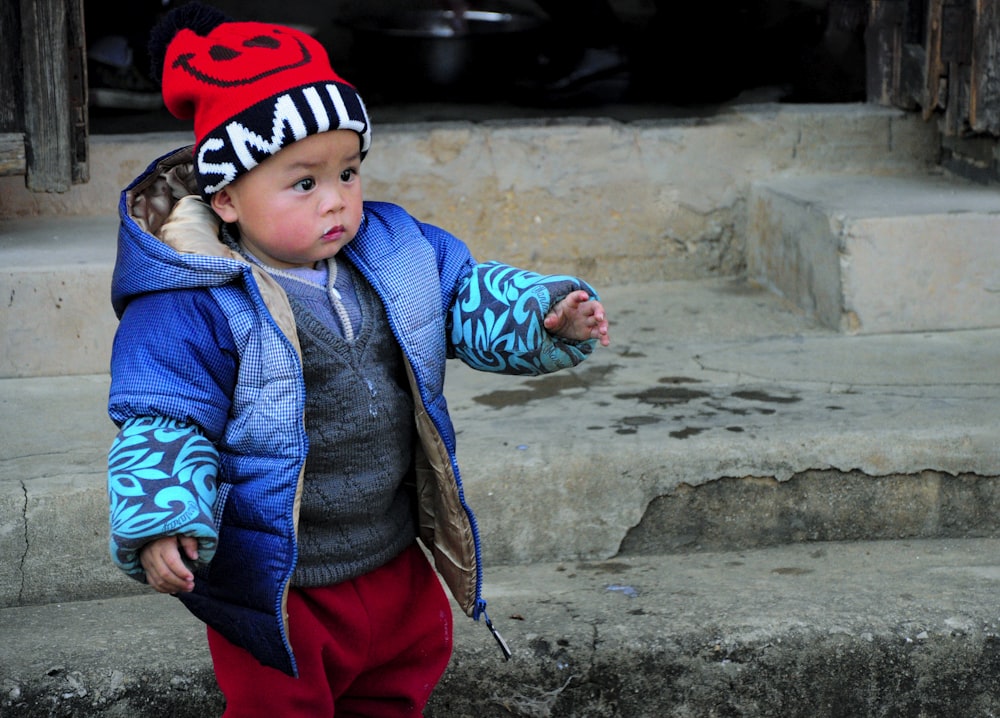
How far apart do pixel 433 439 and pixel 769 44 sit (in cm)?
393

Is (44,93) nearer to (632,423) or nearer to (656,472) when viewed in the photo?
(632,423)

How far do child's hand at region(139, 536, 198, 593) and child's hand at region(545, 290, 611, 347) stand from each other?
576 mm

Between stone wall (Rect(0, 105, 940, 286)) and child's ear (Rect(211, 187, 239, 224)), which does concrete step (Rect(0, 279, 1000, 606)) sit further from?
stone wall (Rect(0, 105, 940, 286))

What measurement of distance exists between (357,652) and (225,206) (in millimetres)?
652

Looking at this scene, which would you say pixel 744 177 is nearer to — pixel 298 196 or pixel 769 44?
pixel 769 44

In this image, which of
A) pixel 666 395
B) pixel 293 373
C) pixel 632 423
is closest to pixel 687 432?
pixel 632 423

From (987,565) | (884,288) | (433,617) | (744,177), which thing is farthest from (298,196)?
(744,177)

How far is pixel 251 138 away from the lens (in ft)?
5.62

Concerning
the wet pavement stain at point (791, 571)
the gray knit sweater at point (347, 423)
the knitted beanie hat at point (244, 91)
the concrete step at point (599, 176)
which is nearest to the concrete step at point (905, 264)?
the concrete step at point (599, 176)

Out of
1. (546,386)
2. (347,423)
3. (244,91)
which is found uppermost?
(244,91)

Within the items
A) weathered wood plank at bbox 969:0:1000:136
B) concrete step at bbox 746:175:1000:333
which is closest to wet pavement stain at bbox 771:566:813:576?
concrete step at bbox 746:175:1000:333

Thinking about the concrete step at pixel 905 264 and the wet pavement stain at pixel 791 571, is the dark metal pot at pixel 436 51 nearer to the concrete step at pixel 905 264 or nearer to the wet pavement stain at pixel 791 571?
the concrete step at pixel 905 264

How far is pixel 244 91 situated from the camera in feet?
5.62

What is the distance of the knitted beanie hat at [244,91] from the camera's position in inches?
67.3
